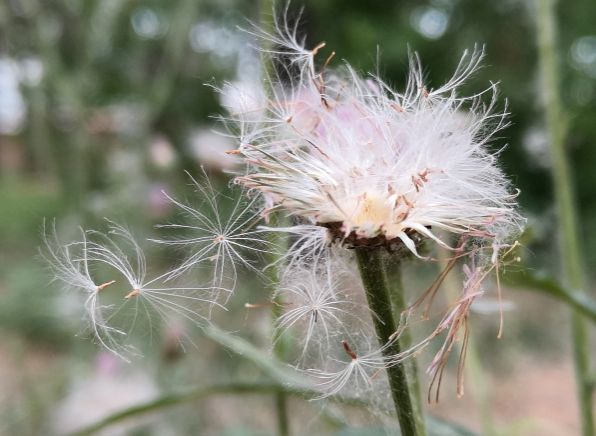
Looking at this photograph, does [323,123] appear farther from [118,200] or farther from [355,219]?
[118,200]

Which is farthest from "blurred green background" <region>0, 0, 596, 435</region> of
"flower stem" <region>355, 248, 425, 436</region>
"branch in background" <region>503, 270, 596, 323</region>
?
"flower stem" <region>355, 248, 425, 436</region>

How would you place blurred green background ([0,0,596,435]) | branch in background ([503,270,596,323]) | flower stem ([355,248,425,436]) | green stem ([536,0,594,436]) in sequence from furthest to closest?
blurred green background ([0,0,596,435]) < green stem ([536,0,594,436]) < branch in background ([503,270,596,323]) < flower stem ([355,248,425,436])

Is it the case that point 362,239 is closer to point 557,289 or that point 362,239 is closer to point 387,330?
point 387,330

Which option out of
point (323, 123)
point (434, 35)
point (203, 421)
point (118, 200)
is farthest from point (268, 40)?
point (434, 35)

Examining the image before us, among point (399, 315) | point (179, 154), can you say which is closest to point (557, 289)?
point (399, 315)

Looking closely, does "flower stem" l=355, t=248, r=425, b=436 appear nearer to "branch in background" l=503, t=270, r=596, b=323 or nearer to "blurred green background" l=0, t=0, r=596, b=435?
"blurred green background" l=0, t=0, r=596, b=435
